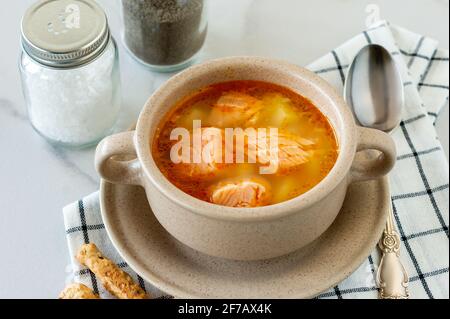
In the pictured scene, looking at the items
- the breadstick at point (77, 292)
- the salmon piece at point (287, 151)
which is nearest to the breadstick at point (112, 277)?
the breadstick at point (77, 292)

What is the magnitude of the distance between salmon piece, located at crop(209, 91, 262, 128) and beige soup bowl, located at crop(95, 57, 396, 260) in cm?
3

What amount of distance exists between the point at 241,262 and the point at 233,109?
228 millimetres

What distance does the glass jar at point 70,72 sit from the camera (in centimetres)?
131

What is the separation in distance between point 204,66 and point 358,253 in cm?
36

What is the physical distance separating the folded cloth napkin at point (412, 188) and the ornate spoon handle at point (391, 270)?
0.05ft

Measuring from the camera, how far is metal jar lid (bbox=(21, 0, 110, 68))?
1.30 m

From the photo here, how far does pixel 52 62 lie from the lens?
131 centimetres

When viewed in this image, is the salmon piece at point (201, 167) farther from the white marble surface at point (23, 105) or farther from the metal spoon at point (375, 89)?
the metal spoon at point (375, 89)

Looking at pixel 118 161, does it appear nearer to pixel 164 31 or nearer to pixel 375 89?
pixel 164 31

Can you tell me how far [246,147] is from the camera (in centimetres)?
119

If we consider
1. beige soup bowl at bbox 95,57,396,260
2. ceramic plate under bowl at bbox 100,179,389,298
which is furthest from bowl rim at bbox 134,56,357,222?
ceramic plate under bowl at bbox 100,179,389,298

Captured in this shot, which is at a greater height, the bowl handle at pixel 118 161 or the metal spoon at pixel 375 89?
the bowl handle at pixel 118 161

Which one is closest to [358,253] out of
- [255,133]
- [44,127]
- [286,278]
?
[286,278]

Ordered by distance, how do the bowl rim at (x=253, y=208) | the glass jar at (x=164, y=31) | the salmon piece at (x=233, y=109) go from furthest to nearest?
the glass jar at (x=164, y=31) < the salmon piece at (x=233, y=109) < the bowl rim at (x=253, y=208)
